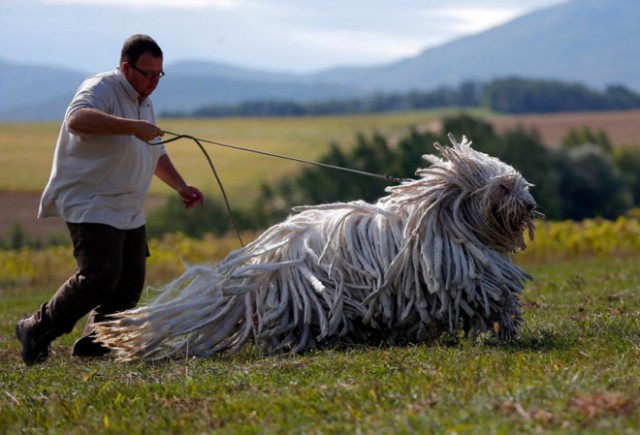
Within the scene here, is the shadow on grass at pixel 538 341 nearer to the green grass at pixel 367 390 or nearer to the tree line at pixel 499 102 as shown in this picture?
the green grass at pixel 367 390

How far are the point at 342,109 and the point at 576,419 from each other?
162185mm

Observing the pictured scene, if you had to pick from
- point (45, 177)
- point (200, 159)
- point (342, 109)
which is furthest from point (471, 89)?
point (45, 177)

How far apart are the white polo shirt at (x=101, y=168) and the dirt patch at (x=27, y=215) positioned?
2461 centimetres

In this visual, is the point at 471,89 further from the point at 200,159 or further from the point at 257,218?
the point at 257,218

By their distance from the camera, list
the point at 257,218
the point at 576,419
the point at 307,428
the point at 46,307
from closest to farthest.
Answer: the point at 576,419, the point at 307,428, the point at 46,307, the point at 257,218

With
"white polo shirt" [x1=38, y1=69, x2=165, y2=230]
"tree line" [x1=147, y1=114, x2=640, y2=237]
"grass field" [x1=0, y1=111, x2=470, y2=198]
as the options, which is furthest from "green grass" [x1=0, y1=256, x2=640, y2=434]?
"grass field" [x1=0, y1=111, x2=470, y2=198]

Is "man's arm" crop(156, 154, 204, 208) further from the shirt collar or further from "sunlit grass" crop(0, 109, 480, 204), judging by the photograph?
"sunlit grass" crop(0, 109, 480, 204)

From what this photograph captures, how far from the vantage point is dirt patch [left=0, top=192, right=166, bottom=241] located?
1368 inches

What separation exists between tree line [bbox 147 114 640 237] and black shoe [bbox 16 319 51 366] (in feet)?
69.0

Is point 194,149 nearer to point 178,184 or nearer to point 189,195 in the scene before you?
point 178,184

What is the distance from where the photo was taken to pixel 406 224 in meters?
6.57

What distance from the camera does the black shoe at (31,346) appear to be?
23.6 ft

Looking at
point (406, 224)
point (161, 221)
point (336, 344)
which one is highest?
point (406, 224)

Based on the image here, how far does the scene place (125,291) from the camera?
7.49 m
